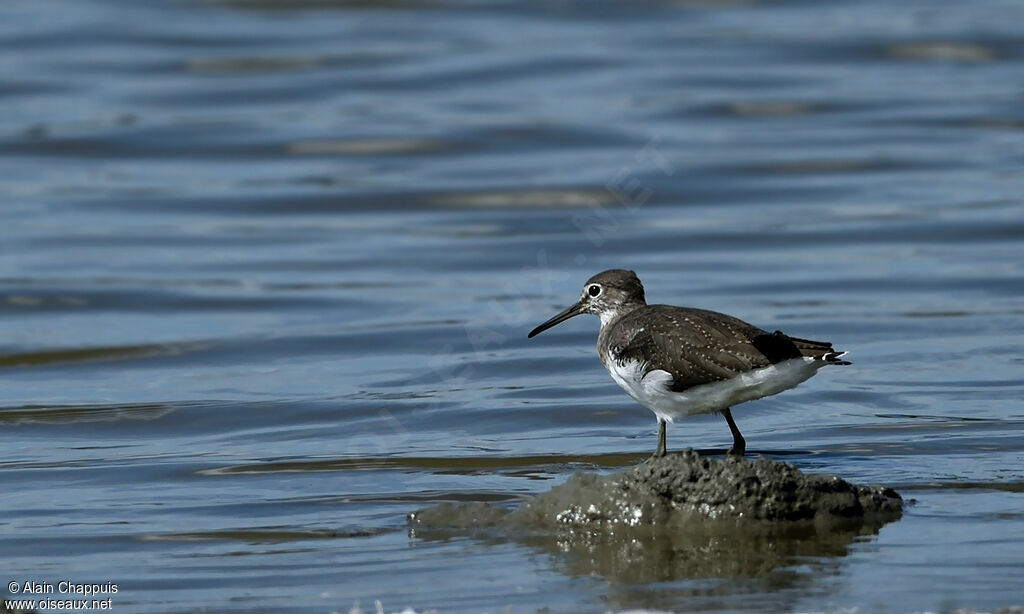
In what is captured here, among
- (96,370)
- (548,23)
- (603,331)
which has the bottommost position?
(96,370)

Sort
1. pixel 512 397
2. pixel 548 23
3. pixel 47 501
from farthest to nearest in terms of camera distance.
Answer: pixel 548 23 → pixel 512 397 → pixel 47 501

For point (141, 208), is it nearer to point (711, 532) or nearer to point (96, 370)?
point (96, 370)

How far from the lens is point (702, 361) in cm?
801

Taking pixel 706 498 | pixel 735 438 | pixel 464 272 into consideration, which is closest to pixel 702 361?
pixel 735 438

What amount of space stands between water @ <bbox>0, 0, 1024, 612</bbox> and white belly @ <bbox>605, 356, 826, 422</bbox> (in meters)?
0.60

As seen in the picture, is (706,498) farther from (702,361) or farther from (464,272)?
(464,272)

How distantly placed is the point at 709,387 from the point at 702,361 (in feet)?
0.46

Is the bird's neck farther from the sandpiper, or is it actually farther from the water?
the water

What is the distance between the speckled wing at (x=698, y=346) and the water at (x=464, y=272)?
0.79 metres

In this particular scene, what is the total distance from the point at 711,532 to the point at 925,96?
16526mm

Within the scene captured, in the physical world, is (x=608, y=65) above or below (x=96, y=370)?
above

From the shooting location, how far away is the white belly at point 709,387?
7.88 meters

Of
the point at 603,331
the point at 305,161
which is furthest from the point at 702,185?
the point at 603,331

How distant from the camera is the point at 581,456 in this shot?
8.98m
